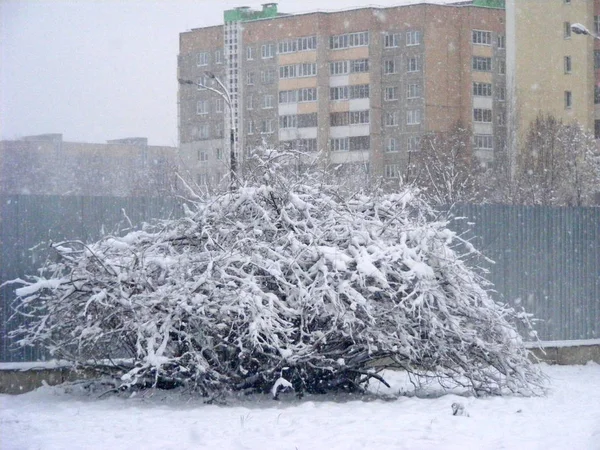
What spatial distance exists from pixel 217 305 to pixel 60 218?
3.84 meters

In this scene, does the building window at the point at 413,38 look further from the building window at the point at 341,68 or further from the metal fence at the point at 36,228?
the metal fence at the point at 36,228

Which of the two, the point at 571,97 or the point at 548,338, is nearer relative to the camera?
the point at 548,338

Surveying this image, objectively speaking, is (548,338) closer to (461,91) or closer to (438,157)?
(438,157)

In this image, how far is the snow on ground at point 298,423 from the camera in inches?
338

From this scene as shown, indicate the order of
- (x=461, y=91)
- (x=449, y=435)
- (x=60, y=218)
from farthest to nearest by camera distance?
1. (x=461, y=91)
2. (x=60, y=218)
3. (x=449, y=435)

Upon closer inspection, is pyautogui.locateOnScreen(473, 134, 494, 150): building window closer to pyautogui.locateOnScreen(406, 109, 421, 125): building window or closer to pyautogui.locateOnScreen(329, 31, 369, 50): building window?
pyautogui.locateOnScreen(406, 109, 421, 125): building window

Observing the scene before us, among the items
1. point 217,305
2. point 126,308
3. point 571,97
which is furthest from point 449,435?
point 571,97

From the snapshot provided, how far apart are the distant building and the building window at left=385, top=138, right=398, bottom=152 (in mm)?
16095

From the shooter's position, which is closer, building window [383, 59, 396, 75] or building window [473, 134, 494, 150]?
building window [473, 134, 494, 150]

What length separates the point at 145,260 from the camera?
1174cm

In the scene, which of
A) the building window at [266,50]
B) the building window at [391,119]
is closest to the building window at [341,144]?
the building window at [391,119]

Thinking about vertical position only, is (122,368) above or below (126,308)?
below

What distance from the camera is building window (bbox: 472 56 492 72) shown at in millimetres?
71625

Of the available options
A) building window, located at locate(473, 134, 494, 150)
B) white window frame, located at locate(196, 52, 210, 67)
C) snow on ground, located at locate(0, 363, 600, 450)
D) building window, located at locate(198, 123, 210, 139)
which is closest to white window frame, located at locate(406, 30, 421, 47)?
building window, located at locate(473, 134, 494, 150)
